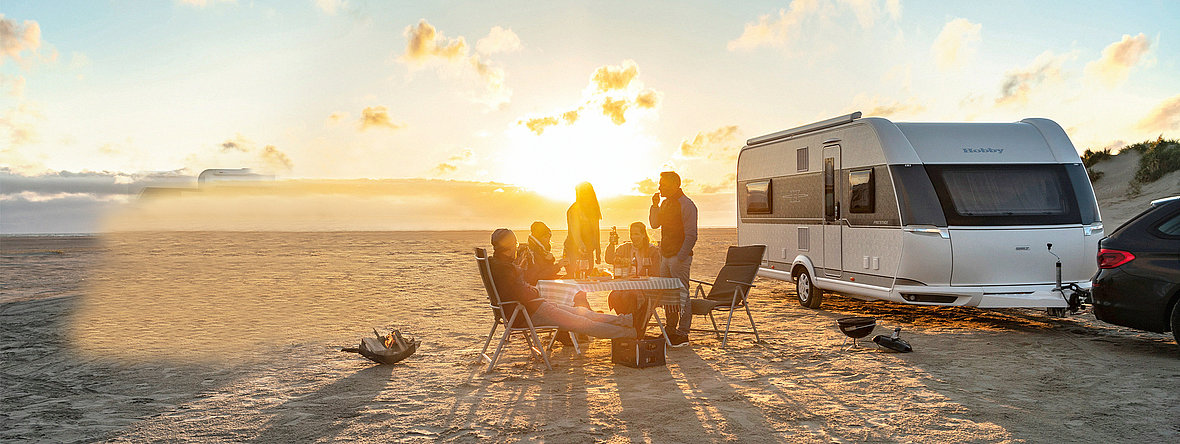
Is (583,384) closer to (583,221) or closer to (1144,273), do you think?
(583,221)

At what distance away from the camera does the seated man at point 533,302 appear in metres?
6.74

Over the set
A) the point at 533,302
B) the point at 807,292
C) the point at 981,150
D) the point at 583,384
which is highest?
the point at 981,150

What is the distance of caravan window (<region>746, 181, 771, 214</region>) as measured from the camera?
12.3 meters

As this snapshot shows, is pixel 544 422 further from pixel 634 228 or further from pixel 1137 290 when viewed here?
→ pixel 1137 290

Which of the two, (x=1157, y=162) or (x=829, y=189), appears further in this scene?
(x=1157, y=162)

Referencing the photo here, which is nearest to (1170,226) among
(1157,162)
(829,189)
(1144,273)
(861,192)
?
(1144,273)

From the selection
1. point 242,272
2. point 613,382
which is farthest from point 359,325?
point 242,272

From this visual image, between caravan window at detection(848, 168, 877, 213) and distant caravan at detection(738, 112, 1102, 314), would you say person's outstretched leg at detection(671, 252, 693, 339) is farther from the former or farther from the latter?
caravan window at detection(848, 168, 877, 213)

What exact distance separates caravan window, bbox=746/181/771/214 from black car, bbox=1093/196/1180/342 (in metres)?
5.25

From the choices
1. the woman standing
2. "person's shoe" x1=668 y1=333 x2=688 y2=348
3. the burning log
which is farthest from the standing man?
the burning log

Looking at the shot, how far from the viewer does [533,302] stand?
6.77 m

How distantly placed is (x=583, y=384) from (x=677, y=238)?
7.39 feet

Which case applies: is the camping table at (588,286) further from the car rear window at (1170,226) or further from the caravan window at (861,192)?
the car rear window at (1170,226)

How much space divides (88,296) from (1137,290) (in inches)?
633
